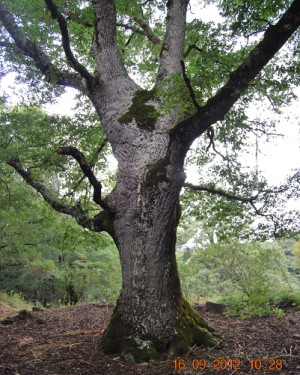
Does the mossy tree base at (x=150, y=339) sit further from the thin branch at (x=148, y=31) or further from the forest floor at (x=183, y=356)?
the thin branch at (x=148, y=31)

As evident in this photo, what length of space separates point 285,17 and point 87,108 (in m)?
4.83

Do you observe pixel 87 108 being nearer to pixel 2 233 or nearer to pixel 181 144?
pixel 181 144

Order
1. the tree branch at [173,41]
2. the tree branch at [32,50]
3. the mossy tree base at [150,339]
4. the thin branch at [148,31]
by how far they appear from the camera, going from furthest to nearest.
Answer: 1. the thin branch at [148,31]
2. the tree branch at [32,50]
3. the tree branch at [173,41]
4. the mossy tree base at [150,339]

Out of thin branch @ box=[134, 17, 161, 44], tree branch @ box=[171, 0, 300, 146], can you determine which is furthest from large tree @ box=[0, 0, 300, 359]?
thin branch @ box=[134, 17, 161, 44]

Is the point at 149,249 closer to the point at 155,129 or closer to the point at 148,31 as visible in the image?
the point at 155,129

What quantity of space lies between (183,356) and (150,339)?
1.21 feet

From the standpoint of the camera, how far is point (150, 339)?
2945mm

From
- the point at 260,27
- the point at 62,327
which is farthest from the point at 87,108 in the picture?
the point at 62,327

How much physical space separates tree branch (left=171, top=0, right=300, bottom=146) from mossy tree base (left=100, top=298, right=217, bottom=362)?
213 centimetres

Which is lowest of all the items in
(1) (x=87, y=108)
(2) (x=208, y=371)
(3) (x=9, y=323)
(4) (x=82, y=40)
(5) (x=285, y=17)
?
(3) (x=9, y=323)

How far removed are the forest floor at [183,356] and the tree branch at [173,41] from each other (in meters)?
3.77

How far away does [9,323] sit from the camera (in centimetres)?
534
